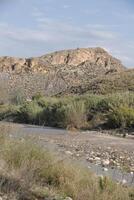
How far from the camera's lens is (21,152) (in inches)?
435

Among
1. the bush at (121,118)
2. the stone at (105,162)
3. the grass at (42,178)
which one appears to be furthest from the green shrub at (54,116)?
the grass at (42,178)

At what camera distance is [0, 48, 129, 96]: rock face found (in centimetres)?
8844

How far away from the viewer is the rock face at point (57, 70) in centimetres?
8844

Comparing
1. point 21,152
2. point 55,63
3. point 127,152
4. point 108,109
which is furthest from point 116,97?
point 55,63

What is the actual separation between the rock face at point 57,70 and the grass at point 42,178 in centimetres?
7097

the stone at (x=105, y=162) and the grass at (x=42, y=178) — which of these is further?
the stone at (x=105, y=162)

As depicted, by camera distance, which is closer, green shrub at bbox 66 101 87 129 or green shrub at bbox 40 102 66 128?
green shrub at bbox 66 101 87 129

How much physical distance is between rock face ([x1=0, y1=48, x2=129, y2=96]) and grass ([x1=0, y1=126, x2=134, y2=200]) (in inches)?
2794

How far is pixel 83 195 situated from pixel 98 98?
3336cm

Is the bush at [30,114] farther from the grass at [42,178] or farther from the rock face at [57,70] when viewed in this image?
the rock face at [57,70]

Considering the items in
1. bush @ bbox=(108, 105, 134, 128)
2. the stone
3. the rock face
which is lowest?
the stone

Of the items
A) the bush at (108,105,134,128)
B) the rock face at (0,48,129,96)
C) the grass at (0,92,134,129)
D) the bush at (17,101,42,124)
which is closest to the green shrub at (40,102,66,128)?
the grass at (0,92,134,129)

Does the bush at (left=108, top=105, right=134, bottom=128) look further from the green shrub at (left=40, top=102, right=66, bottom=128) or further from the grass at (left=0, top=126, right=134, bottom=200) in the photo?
the grass at (left=0, top=126, right=134, bottom=200)

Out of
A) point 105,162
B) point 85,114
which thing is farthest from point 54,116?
point 105,162
